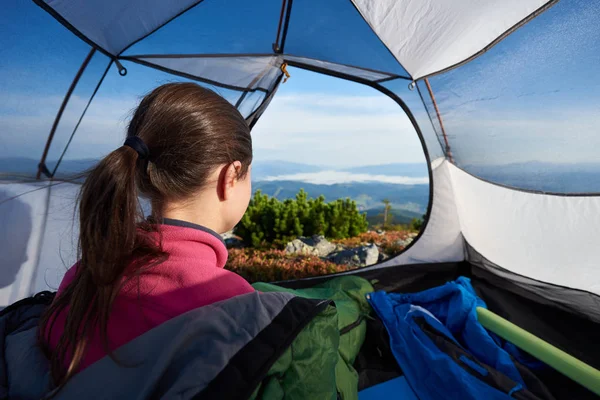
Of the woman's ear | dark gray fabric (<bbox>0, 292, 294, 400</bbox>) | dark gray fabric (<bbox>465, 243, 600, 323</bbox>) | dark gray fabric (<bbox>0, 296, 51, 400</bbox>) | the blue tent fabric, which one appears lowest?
the blue tent fabric

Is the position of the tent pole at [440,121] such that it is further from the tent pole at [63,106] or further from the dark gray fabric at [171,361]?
the dark gray fabric at [171,361]

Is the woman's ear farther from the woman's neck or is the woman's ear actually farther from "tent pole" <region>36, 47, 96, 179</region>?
"tent pole" <region>36, 47, 96, 179</region>

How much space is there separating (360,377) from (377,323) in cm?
35

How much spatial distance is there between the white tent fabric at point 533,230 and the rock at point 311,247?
211 centimetres

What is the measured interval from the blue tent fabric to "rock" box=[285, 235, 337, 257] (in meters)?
2.29

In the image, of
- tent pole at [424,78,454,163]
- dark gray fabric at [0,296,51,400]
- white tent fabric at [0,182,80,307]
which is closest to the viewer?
dark gray fabric at [0,296,51,400]

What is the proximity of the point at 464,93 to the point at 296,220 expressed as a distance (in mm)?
3170

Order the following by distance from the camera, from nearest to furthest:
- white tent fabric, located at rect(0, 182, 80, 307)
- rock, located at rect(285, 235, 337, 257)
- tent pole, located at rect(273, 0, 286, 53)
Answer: white tent fabric, located at rect(0, 182, 80, 307)
tent pole, located at rect(273, 0, 286, 53)
rock, located at rect(285, 235, 337, 257)

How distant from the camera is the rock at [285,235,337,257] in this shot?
15.4 ft

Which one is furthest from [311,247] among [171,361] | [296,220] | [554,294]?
[171,361]

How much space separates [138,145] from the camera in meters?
0.93

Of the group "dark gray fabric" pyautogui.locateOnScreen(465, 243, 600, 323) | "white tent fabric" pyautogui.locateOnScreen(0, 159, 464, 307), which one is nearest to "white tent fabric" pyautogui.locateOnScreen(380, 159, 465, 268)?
"dark gray fabric" pyautogui.locateOnScreen(465, 243, 600, 323)

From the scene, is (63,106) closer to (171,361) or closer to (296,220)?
(171,361)

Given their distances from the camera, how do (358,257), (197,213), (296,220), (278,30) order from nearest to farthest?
(197,213) < (278,30) < (358,257) < (296,220)
